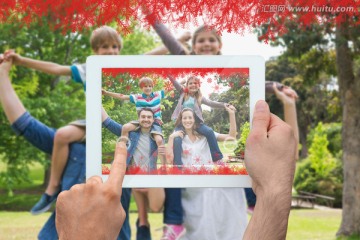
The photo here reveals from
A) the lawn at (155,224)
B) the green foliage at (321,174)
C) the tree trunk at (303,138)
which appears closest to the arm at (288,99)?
the lawn at (155,224)

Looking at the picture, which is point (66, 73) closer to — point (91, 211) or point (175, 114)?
point (175, 114)

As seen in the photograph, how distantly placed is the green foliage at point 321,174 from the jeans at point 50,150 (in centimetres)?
1402

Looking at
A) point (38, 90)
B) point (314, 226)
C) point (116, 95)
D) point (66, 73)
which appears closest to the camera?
point (116, 95)

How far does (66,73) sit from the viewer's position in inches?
102

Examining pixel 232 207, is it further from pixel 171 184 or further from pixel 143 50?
pixel 143 50

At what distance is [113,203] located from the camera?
830 mm

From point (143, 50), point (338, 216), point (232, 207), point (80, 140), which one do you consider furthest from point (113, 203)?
point (143, 50)

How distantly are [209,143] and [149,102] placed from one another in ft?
0.40

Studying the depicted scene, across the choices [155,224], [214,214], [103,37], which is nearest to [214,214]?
[214,214]

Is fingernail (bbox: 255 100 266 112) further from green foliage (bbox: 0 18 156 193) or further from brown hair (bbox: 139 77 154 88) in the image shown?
green foliage (bbox: 0 18 156 193)

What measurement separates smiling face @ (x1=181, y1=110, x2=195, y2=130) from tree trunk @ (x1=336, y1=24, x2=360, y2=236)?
6.50 m

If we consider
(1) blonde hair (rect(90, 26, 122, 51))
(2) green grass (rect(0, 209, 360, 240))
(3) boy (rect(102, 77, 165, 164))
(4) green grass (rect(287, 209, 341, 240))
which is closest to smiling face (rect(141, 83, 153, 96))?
(3) boy (rect(102, 77, 165, 164))

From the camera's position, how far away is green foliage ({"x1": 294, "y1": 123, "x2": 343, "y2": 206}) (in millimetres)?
15922

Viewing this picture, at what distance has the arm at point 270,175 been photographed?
84 centimetres
